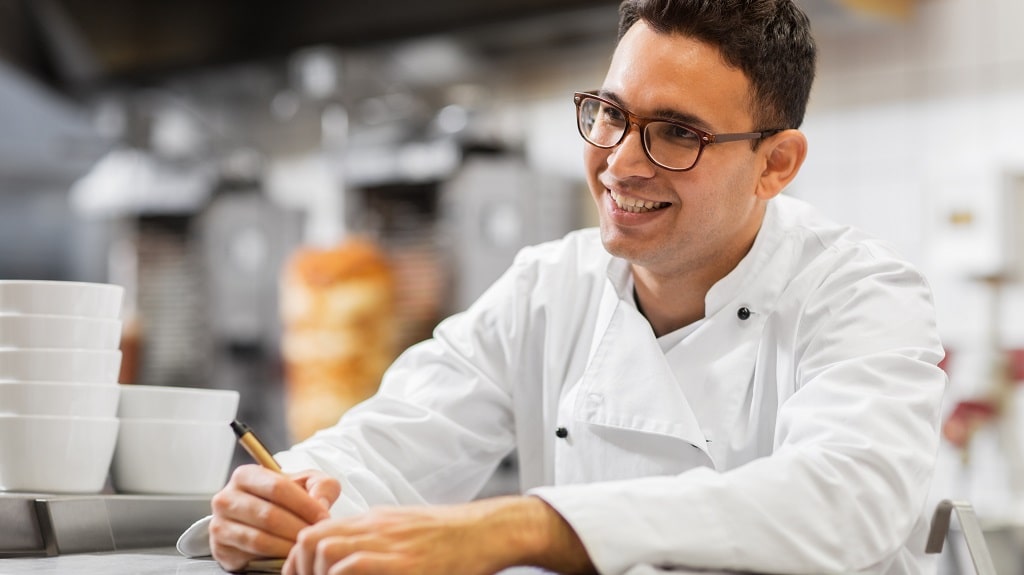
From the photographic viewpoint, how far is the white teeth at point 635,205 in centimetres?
147

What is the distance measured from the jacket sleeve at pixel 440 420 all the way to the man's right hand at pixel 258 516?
0.24 metres

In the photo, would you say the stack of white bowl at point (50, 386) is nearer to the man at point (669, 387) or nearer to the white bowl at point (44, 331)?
the white bowl at point (44, 331)

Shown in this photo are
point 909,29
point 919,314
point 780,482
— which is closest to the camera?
point 780,482

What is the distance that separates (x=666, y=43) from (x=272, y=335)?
3.51 metres

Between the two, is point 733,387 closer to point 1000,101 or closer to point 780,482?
point 780,482

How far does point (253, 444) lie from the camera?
A: 117cm

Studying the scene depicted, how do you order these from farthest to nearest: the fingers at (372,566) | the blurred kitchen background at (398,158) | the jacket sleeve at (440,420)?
the blurred kitchen background at (398,158) → the jacket sleeve at (440,420) → the fingers at (372,566)

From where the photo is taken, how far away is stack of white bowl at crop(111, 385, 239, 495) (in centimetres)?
137

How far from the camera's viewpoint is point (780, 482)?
3.47 feet

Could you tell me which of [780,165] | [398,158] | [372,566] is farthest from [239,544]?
[398,158]

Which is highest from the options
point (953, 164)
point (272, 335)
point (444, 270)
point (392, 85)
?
point (392, 85)

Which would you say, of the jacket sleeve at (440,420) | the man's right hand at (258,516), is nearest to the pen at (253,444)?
the man's right hand at (258,516)

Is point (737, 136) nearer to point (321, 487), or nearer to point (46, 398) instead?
point (321, 487)

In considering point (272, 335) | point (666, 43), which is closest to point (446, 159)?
point (272, 335)
